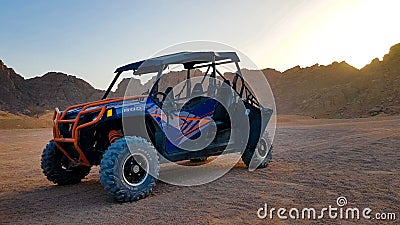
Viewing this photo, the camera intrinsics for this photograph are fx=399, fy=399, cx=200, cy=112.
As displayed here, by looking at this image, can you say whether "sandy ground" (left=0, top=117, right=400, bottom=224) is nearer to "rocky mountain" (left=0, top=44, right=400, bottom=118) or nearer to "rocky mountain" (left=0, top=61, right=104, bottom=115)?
"rocky mountain" (left=0, top=44, right=400, bottom=118)

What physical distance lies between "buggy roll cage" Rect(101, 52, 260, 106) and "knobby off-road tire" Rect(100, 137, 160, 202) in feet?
4.47

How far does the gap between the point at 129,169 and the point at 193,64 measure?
2632 mm

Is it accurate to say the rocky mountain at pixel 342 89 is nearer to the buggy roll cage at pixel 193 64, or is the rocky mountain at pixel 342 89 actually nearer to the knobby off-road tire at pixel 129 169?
the buggy roll cage at pixel 193 64

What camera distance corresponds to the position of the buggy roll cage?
6.86 metres

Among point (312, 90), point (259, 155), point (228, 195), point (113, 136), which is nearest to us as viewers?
Answer: point (228, 195)

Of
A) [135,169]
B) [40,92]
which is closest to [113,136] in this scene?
[135,169]

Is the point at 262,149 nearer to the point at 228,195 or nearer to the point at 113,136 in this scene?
the point at 228,195

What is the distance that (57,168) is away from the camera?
684 cm

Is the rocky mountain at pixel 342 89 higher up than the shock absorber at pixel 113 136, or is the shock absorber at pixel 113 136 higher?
the rocky mountain at pixel 342 89

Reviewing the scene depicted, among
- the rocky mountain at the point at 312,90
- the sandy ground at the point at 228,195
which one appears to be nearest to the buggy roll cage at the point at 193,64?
the sandy ground at the point at 228,195

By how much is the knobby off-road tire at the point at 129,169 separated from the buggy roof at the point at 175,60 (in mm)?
1661

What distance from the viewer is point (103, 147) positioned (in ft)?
20.8

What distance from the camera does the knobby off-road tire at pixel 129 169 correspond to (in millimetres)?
5293

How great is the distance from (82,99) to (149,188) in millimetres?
77598
